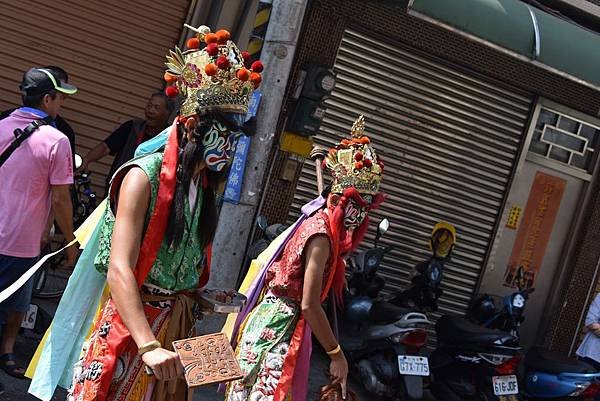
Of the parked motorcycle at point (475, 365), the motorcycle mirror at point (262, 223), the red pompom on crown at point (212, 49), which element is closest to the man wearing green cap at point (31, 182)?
the red pompom on crown at point (212, 49)

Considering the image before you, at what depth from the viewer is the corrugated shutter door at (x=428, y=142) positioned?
29.3 ft

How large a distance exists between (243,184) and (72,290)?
358cm

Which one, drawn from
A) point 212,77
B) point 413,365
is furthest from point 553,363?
point 212,77

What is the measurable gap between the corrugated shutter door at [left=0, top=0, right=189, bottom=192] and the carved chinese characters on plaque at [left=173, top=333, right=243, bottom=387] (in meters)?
5.82

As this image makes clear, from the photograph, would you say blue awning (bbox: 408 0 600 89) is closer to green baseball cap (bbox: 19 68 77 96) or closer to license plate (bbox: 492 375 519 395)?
license plate (bbox: 492 375 519 395)

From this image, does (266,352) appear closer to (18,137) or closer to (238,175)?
(18,137)

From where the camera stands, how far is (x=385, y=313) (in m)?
7.57

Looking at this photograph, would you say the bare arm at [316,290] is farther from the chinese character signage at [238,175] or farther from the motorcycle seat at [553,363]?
the motorcycle seat at [553,363]

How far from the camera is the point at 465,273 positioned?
1000 centimetres

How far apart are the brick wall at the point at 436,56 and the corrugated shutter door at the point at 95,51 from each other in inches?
53.4

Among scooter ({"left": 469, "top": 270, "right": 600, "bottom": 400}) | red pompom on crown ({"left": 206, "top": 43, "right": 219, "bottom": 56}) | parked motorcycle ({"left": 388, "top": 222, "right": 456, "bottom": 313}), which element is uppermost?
red pompom on crown ({"left": 206, "top": 43, "right": 219, "bottom": 56})

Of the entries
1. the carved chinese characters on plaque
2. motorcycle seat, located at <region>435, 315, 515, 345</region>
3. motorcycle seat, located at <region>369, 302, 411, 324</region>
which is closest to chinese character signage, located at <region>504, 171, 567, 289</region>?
motorcycle seat, located at <region>435, 315, 515, 345</region>

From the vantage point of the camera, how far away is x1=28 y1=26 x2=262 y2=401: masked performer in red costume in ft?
9.58

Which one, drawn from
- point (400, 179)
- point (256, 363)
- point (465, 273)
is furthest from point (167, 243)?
point (465, 273)
